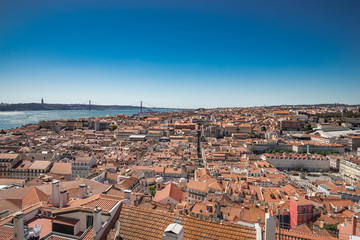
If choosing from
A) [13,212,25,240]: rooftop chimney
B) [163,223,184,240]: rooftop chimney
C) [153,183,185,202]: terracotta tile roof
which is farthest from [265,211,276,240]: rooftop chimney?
[153,183,185,202]: terracotta tile roof

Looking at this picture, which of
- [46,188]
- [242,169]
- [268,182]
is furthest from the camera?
[242,169]

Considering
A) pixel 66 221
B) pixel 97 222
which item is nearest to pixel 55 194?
pixel 66 221

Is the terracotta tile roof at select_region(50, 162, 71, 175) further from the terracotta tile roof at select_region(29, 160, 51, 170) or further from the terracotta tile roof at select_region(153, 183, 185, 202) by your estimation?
the terracotta tile roof at select_region(153, 183, 185, 202)

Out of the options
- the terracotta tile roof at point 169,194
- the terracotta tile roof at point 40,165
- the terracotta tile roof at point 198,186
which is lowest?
the terracotta tile roof at point 198,186

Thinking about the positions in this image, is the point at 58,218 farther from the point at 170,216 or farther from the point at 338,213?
the point at 338,213

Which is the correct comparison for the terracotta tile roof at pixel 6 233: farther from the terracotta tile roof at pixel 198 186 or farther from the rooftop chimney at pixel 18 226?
the terracotta tile roof at pixel 198 186

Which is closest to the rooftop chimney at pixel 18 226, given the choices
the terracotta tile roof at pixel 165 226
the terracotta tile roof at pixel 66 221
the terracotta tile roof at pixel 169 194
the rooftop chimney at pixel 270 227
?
the terracotta tile roof at pixel 66 221

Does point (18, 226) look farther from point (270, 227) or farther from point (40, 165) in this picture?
point (40, 165)

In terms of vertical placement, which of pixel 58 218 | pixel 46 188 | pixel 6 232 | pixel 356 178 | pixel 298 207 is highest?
pixel 58 218

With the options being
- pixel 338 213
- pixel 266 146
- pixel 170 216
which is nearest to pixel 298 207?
pixel 338 213
